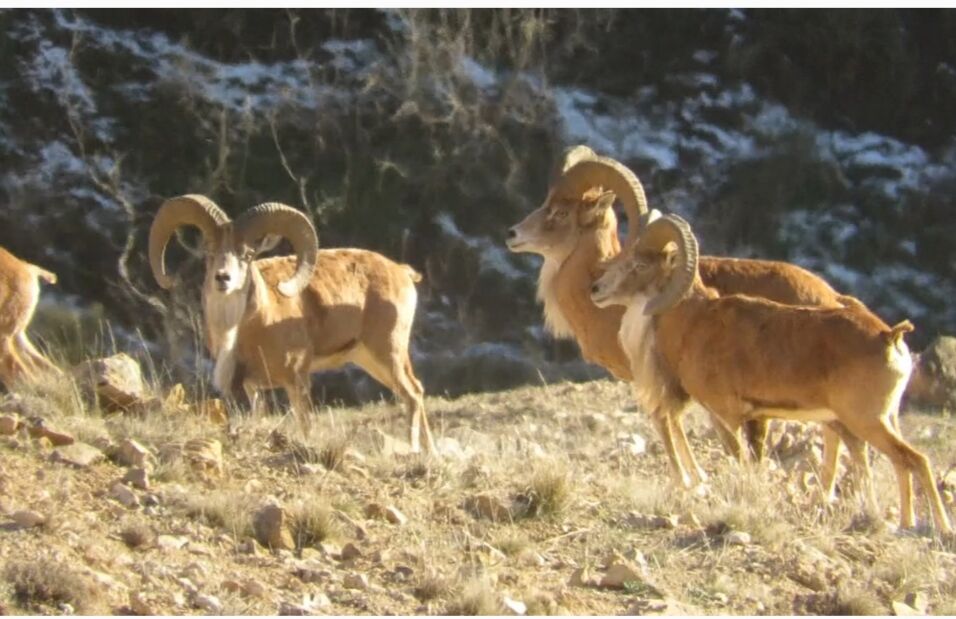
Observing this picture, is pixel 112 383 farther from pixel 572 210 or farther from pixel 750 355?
pixel 750 355

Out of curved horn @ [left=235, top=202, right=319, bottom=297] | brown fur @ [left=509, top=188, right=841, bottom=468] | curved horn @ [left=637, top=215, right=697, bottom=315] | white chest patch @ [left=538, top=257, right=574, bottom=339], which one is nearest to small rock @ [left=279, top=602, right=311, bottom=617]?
curved horn @ [left=637, top=215, right=697, bottom=315]

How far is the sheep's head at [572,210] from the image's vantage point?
14359 mm

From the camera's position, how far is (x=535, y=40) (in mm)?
29484

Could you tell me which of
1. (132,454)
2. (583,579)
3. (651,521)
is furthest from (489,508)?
(132,454)

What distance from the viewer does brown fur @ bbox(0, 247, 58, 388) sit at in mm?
15875

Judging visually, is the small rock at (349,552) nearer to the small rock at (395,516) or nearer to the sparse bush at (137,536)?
the small rock at (395,516)

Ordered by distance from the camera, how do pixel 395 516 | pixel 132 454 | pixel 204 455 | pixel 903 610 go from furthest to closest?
pixel 204 455 → pixel 132 454 → pixel 395 516 → pixel 903 610

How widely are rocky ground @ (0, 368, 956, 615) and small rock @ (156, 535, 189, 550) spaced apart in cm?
2

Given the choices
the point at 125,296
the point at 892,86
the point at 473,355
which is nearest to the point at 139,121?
the point at 125,296

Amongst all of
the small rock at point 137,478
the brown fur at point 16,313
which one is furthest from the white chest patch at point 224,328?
the small rock at point 137,478

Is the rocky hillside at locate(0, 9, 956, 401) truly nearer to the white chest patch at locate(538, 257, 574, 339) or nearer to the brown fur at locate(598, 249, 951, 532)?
the white chest patch at locate(538, 257, 574, 339)

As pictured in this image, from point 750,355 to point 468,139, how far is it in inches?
686

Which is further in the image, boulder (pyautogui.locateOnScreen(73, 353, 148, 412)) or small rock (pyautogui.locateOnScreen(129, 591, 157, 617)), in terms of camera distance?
boulder (pyautogui.locateOnScreen(73, 353, 148, 412))

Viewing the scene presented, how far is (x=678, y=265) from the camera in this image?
40.3ft
